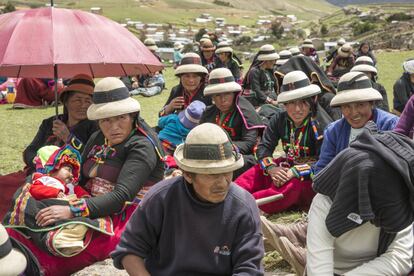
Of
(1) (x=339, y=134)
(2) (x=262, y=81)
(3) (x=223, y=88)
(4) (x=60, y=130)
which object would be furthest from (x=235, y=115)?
(2) (x=262, y=81)

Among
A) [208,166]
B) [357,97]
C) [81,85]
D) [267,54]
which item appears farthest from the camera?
[267,54]

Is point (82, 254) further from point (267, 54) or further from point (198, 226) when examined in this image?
point (267, 54)

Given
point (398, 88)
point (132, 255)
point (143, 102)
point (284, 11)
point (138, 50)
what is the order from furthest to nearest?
1. point (284, 11)
2. point (143, 102)
3. point (398, 88)
4. point (138, 50)
5. point (132, 255)

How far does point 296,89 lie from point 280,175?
0.82 m

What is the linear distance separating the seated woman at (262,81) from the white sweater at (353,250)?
20.2ft

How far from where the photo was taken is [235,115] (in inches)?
224

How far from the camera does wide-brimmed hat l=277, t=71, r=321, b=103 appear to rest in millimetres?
4883

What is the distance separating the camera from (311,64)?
23.3 feet

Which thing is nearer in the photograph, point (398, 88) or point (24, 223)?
point (24, 223)

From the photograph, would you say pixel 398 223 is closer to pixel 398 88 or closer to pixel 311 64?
pixel 311 64

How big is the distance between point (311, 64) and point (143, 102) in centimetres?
702

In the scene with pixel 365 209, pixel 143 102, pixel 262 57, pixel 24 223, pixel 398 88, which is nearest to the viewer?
pixel 365 209

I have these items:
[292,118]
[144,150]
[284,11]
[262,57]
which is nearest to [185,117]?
[292,118]

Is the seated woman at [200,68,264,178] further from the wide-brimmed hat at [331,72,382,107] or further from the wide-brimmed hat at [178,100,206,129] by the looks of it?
the wide-brimmed hat at [331,72,382,107]
